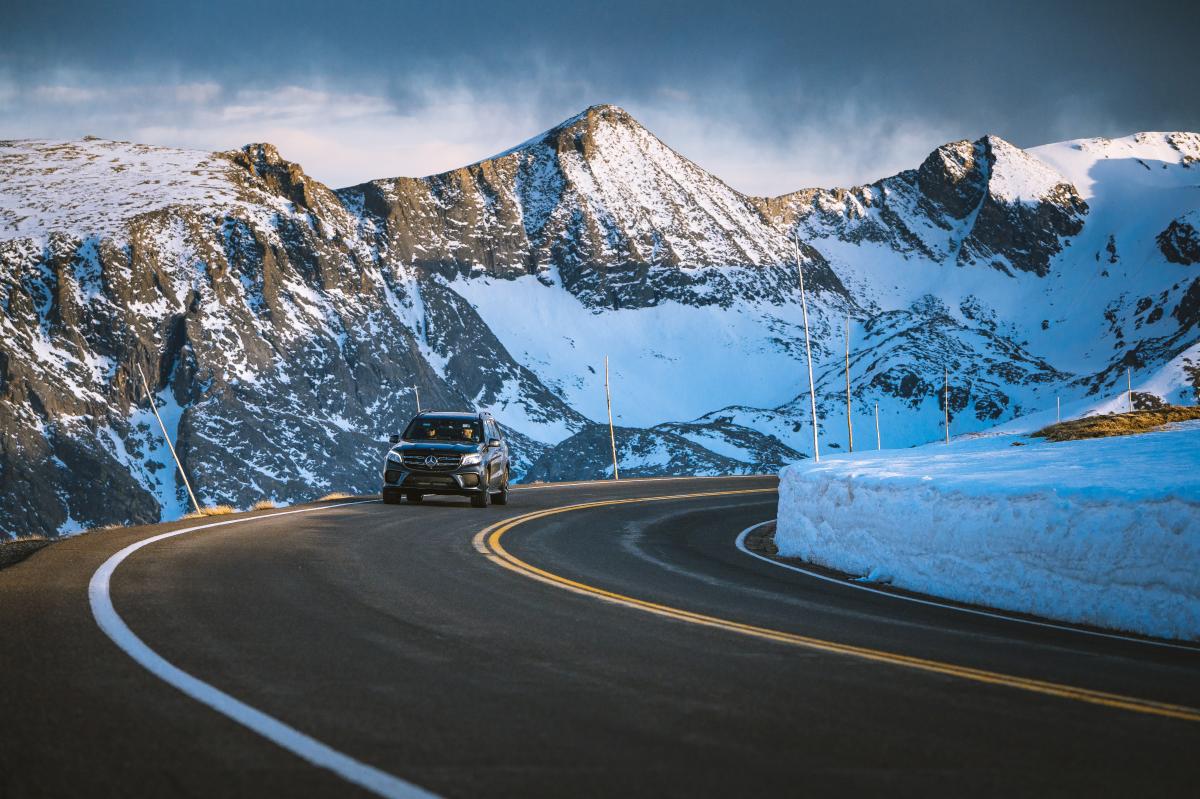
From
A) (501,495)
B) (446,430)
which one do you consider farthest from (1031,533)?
(501,495)

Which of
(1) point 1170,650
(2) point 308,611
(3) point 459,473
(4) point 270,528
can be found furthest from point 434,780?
(3) point 459,473

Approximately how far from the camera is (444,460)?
2120 centimetres

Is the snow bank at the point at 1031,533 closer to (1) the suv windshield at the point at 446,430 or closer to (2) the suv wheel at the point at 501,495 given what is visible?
(1) the suv windshield at the point at 446,430

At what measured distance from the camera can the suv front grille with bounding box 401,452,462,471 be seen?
21156 mm

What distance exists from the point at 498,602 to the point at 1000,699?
432 centimetres

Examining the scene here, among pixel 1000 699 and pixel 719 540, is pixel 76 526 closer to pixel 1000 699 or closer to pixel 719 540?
pixel 719 540

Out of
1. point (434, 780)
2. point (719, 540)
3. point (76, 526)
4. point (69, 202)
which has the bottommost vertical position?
point (76, 526)

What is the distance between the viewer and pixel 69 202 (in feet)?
589

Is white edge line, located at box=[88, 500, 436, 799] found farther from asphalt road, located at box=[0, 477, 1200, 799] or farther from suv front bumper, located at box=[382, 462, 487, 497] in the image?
suv front bumper, located at box=[382, 462, 487, 497]

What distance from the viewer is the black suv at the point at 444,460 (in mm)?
21188

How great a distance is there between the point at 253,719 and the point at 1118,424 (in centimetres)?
2149

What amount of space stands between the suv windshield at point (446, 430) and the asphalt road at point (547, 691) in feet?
36.3

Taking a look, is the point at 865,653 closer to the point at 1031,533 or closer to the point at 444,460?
the point at 1031,533

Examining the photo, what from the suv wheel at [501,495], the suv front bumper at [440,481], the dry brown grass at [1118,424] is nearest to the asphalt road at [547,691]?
the suv front bumper at [440,481]
